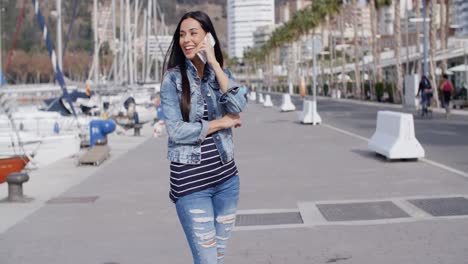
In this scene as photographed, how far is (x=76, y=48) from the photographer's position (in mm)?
84875

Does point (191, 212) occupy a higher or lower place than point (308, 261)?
higher

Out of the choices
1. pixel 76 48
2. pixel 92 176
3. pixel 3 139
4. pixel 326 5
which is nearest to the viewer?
pixel 92 176

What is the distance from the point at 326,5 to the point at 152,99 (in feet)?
153

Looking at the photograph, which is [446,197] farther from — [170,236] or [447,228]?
[170,236]

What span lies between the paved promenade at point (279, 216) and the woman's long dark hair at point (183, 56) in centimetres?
335

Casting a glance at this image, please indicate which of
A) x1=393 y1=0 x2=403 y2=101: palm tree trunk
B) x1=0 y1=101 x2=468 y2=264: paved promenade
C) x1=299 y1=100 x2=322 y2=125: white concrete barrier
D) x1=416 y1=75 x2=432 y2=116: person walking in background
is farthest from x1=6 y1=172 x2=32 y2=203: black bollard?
x1=393 y1=0 x2=403 y2=101: palm tree trunk

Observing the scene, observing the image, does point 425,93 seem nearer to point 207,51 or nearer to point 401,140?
point 401,140

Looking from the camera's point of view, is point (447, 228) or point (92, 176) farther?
point (92, 176)

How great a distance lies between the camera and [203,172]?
16.4 feet

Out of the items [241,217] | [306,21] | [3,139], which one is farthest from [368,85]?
[241,217]

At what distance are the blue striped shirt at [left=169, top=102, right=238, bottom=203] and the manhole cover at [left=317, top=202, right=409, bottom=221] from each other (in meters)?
5.63

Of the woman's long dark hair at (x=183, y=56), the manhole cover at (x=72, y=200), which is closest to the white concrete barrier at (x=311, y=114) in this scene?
the manhole cover at (x=72, y=200)

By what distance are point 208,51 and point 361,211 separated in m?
6.38

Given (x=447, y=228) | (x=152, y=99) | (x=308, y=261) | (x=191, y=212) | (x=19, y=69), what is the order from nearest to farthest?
(x=191, y=212) → (x=308, y=261) → (x=447, y=228) → (x=152, y=99) → (x=19, y=69)
